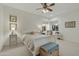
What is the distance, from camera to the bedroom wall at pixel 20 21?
4.17 feet

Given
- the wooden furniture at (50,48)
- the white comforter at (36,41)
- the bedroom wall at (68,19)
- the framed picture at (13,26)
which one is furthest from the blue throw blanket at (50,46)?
the framed picture at (13,26)

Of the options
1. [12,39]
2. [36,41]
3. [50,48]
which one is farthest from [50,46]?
[12,39]

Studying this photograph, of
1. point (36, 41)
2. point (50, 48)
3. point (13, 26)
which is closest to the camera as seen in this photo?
point (13, 26)

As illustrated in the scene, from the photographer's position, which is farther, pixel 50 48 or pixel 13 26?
pixel 50 48

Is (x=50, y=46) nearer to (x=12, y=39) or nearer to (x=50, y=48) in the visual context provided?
(x=50, y=48)

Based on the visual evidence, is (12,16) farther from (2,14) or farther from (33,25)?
(33,25)

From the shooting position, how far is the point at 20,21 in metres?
1.42

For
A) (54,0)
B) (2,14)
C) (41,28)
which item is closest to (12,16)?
(2,14)

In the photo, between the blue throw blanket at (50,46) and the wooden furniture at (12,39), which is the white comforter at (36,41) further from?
the wooden furniture at (12,39)

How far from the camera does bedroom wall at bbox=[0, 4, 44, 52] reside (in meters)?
1.27

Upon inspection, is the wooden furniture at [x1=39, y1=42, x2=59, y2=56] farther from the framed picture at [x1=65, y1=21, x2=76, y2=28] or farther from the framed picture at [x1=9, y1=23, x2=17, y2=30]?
the framed picture at [x1=9, y1=23, x2=17, y2=30]

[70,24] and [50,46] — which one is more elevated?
[70,24]

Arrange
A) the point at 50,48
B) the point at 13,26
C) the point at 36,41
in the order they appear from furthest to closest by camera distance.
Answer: the point at 36,41, the point at 50,48, the point at 13,26

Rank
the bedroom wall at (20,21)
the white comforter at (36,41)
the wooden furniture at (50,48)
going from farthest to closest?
1. the white comforter at (36,41)
2. the wooden furniture at (50,48)
3. the bedroom wall at (20,21)
